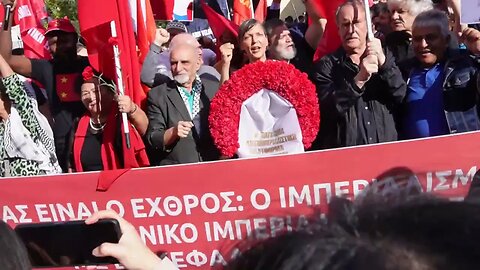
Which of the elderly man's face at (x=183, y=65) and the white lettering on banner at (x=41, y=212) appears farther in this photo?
the elderly man's face at (x=183, y=65)

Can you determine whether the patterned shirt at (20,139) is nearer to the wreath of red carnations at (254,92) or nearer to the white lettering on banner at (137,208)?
the white lettering on banner at (137,208)

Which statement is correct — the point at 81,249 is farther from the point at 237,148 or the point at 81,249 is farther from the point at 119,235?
the point at 237,148

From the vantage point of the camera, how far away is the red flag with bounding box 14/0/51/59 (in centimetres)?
636

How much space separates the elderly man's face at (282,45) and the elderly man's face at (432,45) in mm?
1026

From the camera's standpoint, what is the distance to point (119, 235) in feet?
5.71

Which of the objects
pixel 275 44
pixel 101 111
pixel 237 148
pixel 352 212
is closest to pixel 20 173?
pixel 101 111

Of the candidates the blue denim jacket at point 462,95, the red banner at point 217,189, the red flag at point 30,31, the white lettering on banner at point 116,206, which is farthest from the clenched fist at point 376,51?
the red flag at point 30,31

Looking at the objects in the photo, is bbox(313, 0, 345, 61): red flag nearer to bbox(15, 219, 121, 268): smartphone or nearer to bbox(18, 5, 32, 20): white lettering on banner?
bbox(15, 219, 121, 268): smartphone

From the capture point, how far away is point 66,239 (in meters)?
1.83

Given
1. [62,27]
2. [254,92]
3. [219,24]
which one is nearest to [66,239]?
[254,92]

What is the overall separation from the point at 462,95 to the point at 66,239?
2.42 metres

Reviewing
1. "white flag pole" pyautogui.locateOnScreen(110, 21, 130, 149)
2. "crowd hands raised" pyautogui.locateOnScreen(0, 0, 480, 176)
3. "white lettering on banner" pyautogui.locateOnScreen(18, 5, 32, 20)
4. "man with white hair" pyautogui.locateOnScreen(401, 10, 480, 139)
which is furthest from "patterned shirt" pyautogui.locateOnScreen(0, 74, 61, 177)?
"white lettering on banner" pyautogui.locateOnScreen(18, 5, 32, 20)

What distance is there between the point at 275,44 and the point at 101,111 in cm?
123

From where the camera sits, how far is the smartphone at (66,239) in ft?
5.83
